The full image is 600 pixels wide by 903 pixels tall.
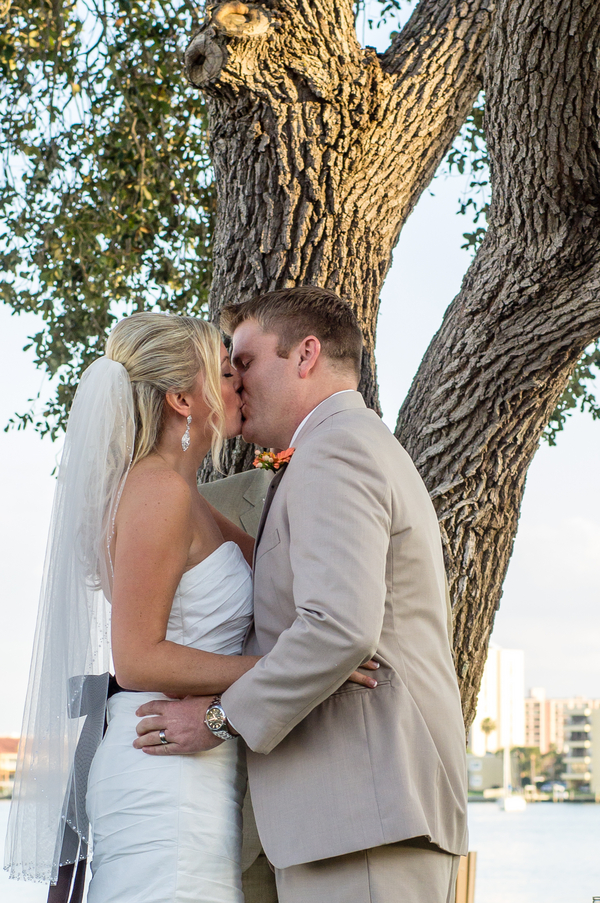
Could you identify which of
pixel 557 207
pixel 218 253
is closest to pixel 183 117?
pixel 218 253

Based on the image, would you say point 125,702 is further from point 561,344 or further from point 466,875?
point 466,875

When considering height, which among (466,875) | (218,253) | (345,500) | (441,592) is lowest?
(466,875)

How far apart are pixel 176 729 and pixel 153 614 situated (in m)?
0.27

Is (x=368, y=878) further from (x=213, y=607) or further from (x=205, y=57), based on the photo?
(x=205, y=57)

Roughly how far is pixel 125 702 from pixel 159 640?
0.22m

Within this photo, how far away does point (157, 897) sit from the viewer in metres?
2.04

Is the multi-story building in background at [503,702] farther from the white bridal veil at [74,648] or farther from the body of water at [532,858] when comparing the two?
the white bridal veil at [74,648]

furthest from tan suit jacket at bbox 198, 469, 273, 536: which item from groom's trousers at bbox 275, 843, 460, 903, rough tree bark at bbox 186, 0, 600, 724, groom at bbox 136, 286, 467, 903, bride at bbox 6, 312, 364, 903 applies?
groom's trousers at bbox 275, 843, 460, 903

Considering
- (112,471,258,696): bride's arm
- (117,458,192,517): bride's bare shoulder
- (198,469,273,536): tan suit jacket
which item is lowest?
(112,471,258,696): bride's arm

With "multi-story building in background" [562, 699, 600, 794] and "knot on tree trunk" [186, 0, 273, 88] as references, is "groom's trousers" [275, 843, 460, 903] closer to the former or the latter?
"knot on tree trunk" [186, 0, 273, 88]

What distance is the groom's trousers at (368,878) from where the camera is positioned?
1961 millimetres

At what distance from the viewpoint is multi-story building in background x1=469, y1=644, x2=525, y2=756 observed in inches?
2864

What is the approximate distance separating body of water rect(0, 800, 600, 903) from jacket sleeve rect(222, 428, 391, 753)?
50cm

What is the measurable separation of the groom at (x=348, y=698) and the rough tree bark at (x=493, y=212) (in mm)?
1290
